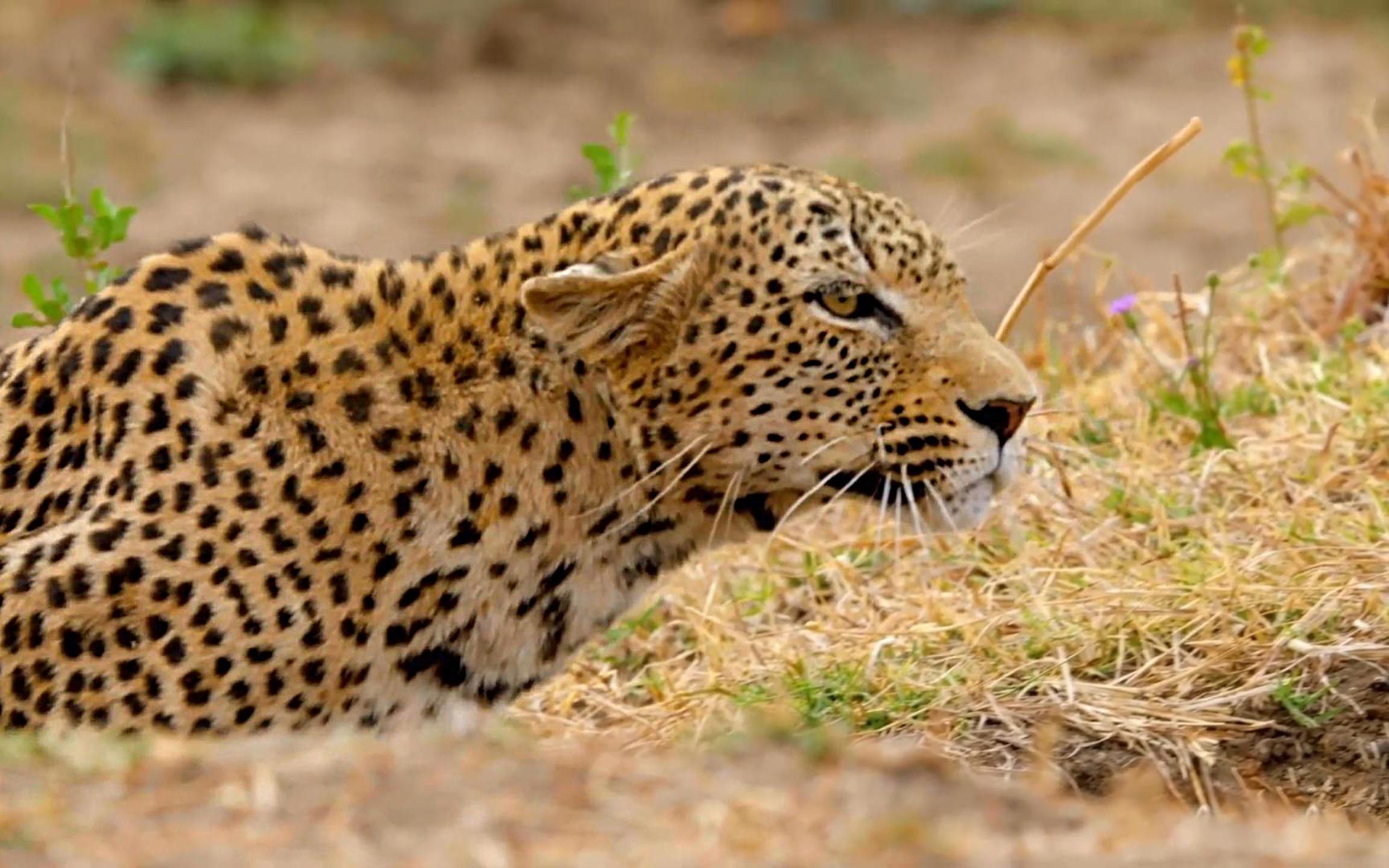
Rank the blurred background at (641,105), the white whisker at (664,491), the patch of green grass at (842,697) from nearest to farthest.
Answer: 1. the white whisker at (664,491)
2. the patch of green grass at (842,697)
3. the blurred background at (641,105)

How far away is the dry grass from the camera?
5.86m

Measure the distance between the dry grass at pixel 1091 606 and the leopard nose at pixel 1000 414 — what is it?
1.00 feet

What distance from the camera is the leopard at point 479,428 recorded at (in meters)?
5.21

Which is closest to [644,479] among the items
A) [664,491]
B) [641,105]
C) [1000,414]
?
[664,491]

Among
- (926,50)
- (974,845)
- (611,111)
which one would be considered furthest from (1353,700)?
(926,50)

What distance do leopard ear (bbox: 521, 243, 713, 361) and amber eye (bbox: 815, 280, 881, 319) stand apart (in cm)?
28

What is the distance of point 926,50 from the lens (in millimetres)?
20750

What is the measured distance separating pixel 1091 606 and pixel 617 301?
67.1 inches

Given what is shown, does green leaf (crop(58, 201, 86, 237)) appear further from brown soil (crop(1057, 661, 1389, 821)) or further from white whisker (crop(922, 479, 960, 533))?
brown soil (crop(1057, 661, 1389, 821))

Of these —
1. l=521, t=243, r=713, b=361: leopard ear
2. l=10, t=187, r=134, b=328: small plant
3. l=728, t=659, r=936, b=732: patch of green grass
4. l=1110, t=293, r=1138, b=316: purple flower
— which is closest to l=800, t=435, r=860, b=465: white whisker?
l=521, t=243, r=713, b=361: leopard ear

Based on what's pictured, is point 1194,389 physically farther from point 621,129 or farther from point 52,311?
point 52,311

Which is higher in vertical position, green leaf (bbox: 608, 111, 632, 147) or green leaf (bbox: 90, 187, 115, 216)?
green leaf (bbox: 608, 111, 632, 147)

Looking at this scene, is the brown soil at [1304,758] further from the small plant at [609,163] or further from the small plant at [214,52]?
the small plant at [214,52]

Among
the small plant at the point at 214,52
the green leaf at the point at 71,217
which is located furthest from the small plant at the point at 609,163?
the small plant at the point at 214,52
